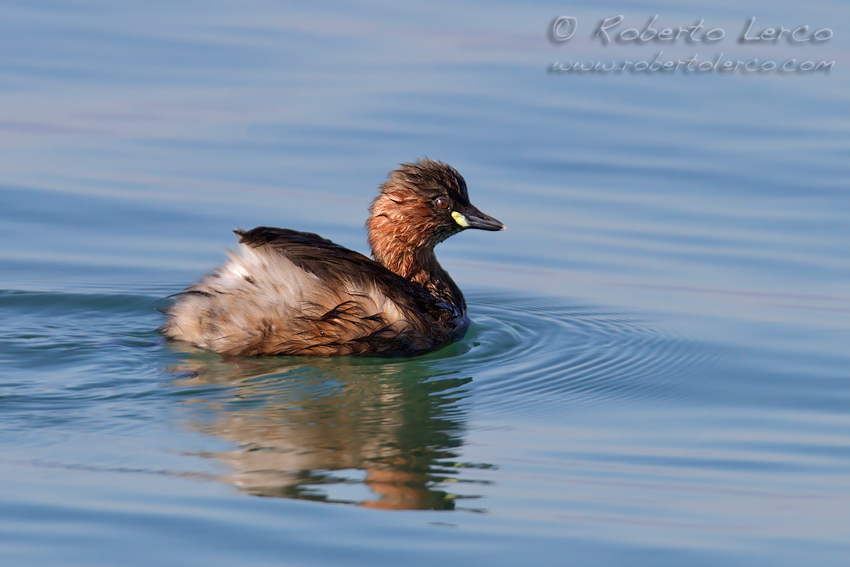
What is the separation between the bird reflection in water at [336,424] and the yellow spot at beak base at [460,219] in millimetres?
1159

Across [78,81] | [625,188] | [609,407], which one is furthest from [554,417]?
[78,81]

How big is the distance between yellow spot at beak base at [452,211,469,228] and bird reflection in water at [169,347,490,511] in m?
1.16

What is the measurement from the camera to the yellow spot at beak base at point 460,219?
864 cm

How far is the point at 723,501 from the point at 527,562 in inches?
45.4

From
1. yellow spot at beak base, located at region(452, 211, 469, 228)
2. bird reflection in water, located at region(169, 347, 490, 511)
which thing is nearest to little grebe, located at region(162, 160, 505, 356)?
bird reflection in water, located at region(169, 347, 490, 511)

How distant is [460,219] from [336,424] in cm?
251

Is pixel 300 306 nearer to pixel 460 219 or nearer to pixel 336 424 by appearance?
pixel 336 424

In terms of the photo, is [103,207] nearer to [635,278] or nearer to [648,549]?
[635,278]

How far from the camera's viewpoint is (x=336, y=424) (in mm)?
6488

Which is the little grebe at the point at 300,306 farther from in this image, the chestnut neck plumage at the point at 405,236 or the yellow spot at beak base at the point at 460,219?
the yellow spot at beak base at the point at 460,219

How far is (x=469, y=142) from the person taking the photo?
11891mm

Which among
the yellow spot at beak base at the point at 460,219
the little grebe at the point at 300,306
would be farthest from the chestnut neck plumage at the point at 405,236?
the little grebe at the point at 300,306

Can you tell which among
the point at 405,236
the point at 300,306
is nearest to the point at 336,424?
the point at 300,306

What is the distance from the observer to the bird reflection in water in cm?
562
